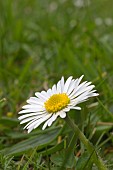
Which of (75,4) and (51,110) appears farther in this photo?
(75,4)

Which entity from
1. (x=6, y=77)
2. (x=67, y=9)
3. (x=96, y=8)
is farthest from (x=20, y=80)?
(x=96, y=8)

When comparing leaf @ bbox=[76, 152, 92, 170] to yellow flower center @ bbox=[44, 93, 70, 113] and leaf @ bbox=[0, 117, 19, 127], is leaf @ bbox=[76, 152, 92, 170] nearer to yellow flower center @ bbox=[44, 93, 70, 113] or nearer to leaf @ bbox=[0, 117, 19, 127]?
yellow flower center @ bbox=[44, 93, 70, 113]

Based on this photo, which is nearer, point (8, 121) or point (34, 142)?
point (34, 142)

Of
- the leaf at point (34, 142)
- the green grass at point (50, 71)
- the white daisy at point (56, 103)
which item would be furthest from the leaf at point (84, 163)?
the leaf at point (34, 142)

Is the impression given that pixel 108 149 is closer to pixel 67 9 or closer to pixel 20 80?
pixel 20 80

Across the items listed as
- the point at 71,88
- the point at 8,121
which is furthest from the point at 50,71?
the point at 71,88

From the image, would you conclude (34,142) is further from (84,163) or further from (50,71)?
(50,71)
